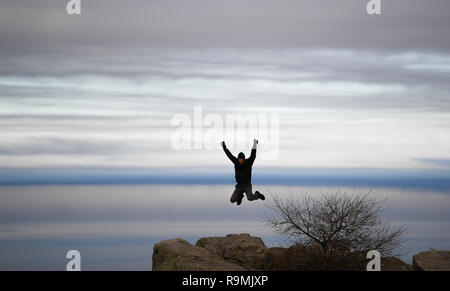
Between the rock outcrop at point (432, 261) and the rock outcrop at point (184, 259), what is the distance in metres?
7.07

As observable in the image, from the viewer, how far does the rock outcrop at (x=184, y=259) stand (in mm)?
23344

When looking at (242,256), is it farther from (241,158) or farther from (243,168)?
(241,158)

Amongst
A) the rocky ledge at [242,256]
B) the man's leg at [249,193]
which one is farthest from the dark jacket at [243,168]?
the rocky ledge at [242,256]

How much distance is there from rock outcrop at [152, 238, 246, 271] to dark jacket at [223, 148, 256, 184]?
10.0ft

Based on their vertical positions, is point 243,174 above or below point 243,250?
above

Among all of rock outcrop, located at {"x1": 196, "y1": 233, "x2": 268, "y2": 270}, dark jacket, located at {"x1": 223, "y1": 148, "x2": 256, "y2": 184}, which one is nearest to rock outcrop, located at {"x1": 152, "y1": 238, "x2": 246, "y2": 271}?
rock outcrop, located at {"x1": 196, "y1": 233, "x2": 268, "y2": 270}

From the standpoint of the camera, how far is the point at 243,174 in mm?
25125

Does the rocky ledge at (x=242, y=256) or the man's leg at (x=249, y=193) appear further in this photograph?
the man's leg at (x=249, y=193)

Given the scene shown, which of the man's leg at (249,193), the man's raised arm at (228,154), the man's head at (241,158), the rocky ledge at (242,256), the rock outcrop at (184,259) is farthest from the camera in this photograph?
the man's leg at (249,193)

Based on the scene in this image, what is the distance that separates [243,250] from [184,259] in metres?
3.36

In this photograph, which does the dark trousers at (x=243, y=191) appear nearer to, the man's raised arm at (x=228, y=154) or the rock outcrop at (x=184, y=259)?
the man's raised arm at (x=228, y=154)

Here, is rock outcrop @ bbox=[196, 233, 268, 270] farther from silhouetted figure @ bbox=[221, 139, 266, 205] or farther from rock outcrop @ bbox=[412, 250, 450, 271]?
rock outcrop @ bbox=[412, 250, 450, 271]

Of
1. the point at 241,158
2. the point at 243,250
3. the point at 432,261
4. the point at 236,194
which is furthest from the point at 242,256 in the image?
the point at 432,261

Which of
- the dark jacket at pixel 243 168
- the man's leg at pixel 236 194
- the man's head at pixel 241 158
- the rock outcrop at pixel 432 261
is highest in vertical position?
the man's head at pixel 241 158
